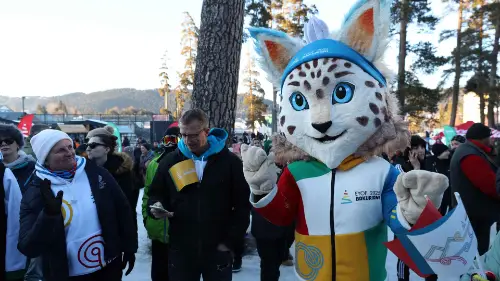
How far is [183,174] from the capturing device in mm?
2605

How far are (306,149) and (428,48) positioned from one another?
15.6 meters

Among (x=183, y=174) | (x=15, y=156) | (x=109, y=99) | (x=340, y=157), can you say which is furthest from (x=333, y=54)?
(x=109, y=99)

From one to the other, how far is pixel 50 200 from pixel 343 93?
1.75 meters

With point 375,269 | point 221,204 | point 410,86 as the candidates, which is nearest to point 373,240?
point 375,269

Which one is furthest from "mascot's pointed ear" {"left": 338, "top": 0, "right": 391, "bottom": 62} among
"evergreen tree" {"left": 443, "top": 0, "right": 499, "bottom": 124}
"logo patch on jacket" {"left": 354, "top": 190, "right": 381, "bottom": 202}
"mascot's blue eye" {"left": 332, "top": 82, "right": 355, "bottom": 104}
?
"evergreen tree" {"left": 443, "top": 0, "right": 499, "bottom": 124}

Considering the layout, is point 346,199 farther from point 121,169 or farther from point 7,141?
point 7,141

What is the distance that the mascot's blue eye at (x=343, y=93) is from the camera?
1.99 metres

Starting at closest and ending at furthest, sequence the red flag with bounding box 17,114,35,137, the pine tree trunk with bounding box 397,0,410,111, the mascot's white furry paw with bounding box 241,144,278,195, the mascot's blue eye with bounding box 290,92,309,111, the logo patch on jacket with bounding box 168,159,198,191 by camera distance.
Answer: the mascot's white furry paw with bounding box 241,144,278,195 < the mascot's blue eye with bounding box 290,92,309,111 < the logo patch on jacket with bounding box 168,159,198,191 < the red flag with bounding box 17,114,35,137 < the pine tree trunk with bounding box 397,0,410,111

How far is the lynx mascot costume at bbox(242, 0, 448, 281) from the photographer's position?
193 cm

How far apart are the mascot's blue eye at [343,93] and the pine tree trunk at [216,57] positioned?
7.37ft

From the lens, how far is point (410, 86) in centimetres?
1476

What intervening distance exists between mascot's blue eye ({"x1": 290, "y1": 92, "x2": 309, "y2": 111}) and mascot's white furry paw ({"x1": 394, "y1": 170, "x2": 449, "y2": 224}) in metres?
0.69

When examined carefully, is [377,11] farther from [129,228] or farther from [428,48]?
[428,48]

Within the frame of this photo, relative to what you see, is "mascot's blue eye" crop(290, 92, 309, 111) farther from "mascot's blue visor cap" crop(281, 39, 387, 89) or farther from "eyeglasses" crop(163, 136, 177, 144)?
"eyeglasses" crop(163, 136, 177, 144)
